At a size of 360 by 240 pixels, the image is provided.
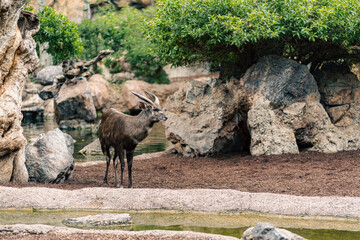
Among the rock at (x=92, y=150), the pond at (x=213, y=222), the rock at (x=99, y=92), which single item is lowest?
the rock at (x=92, y=150)

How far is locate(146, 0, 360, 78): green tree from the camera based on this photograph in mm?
11453

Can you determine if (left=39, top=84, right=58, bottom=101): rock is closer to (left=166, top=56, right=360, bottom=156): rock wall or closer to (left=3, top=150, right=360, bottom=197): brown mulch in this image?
(left=166, top=56, right=360, bottom=156): rock wall

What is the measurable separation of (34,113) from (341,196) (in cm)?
2498

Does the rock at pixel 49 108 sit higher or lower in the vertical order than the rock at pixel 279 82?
lower

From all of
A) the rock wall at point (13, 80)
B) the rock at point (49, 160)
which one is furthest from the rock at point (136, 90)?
the rock wall at point (13, 80)

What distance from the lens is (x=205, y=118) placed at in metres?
12.9

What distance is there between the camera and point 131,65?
35906 millimetres

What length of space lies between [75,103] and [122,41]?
12.3 m

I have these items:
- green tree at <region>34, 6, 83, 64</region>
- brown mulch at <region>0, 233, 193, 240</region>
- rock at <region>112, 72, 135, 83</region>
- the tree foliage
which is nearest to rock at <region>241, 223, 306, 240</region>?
brown mulch at <region>0, 233, 193, 240</region>

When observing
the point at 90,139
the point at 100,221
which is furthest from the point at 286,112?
the point at 90,139

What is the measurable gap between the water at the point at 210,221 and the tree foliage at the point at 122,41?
2721cm

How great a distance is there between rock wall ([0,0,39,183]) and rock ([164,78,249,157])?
186 inches

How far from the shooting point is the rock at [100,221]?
6.71 meters

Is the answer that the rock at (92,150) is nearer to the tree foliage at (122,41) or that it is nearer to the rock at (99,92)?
the rock at (99,92)
